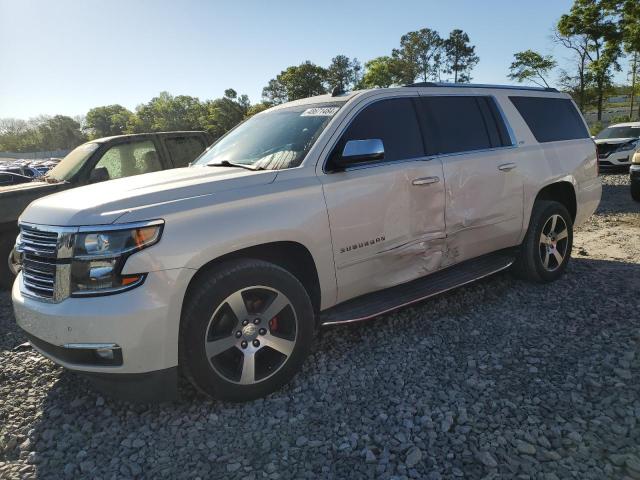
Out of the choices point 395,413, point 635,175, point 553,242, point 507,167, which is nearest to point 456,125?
point 507,167

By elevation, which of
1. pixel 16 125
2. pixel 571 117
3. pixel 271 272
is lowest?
pixel 271 272

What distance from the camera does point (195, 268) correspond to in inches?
100

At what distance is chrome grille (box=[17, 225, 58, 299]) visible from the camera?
2566 mm

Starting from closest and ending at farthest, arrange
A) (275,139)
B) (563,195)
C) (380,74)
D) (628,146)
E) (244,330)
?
1. (244,330)
2. (275,139)
3. (563,195)
4. (628,146)
5. (380,74)

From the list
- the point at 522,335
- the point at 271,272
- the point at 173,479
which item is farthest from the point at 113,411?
the point at 522,335

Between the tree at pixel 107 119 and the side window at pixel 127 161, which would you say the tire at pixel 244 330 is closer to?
the side window at pixel 127 161

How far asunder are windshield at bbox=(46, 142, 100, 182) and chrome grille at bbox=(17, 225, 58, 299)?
12.9 ft

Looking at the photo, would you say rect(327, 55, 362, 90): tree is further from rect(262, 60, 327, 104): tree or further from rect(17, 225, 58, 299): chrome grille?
rect(17, 225, 58, 299): chrome grille

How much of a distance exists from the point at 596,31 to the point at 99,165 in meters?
37.3

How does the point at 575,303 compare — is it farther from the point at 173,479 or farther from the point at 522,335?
the point at 173,479

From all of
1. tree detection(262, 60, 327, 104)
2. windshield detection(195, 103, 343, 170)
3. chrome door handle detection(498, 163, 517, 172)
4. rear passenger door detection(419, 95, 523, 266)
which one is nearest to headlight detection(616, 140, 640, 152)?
rear passenger door detection(419, 95, 523, 266)

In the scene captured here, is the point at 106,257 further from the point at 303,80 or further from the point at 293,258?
the point at 303,80

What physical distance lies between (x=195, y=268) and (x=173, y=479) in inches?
42.0

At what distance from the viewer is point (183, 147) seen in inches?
284
